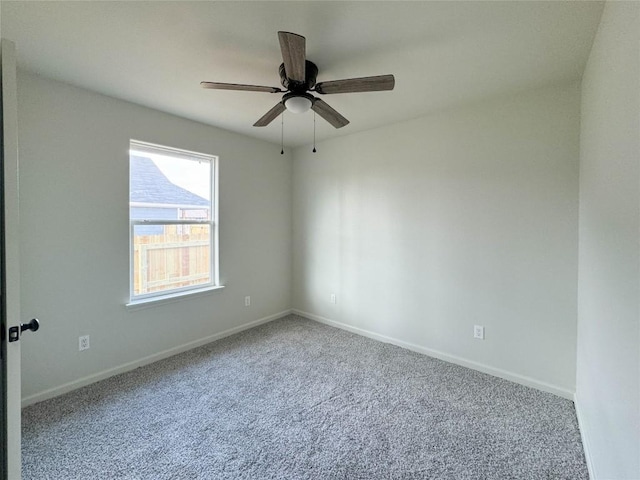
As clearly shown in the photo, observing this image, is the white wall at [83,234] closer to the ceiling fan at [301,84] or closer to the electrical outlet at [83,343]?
the electrical outlet at [83,343]

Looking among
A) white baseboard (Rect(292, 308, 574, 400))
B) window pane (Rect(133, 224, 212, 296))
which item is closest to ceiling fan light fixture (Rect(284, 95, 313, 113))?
window pane (Rect(133, 224, 212, 296))

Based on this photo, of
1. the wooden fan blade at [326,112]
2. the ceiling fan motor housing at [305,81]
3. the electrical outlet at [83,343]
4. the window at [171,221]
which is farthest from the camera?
the window at [171,221]

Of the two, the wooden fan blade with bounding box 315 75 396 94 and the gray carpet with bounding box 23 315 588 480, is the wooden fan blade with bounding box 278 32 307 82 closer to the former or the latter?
the wooden fan blade with bounding box 315 75 396 94

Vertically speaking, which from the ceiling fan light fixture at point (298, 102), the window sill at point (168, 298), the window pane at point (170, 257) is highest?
the ceiling fan light fixture at point (298, 102)

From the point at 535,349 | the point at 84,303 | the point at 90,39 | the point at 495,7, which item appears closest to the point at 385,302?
the point at 535,349

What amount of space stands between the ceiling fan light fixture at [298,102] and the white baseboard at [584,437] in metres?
2.64

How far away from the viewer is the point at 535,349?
7.64 feet

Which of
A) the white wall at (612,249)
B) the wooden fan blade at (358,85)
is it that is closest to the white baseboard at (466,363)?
the white wall at (612,249)

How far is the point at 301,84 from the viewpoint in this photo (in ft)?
5.83

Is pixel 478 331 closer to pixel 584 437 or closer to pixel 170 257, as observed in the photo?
pixel 584 437

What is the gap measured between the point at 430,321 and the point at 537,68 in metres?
2.30

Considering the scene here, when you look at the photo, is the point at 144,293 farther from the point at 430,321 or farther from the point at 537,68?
the point at 537,68

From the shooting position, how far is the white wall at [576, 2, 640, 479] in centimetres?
101

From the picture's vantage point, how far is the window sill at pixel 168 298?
264 cm
